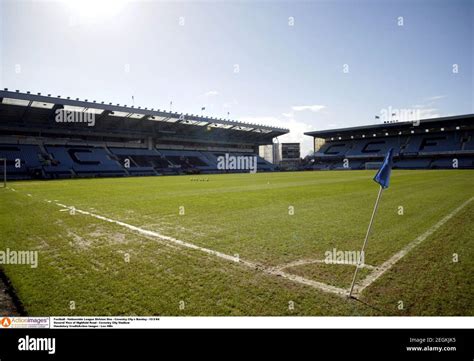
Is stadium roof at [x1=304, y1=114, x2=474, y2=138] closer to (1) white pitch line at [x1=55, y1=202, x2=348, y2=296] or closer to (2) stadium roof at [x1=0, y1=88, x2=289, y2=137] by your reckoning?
(2) stadium roof at [x1=0, y1=88, x2=289, y2=137]

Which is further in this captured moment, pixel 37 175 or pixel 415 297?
pixel 37 175

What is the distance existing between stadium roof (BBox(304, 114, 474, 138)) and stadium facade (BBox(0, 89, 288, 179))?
24.9m

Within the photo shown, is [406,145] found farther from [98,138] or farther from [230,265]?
[230,265]

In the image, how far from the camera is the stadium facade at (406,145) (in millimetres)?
68250

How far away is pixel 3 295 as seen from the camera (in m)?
4.23

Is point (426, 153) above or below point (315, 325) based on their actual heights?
above

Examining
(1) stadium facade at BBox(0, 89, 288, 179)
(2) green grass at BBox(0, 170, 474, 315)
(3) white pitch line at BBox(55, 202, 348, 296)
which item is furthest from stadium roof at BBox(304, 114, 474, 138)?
(3) white pitch line at BBox(55, 202, 348, 296)

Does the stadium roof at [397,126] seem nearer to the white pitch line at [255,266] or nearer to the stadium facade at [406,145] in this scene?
the stadium facade at [406,145]

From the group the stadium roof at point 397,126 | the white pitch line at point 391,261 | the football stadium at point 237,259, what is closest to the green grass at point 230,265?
the football stadium at point 237,259

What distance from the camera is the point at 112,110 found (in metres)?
50.8

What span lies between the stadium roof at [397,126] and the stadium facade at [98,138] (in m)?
24.9
